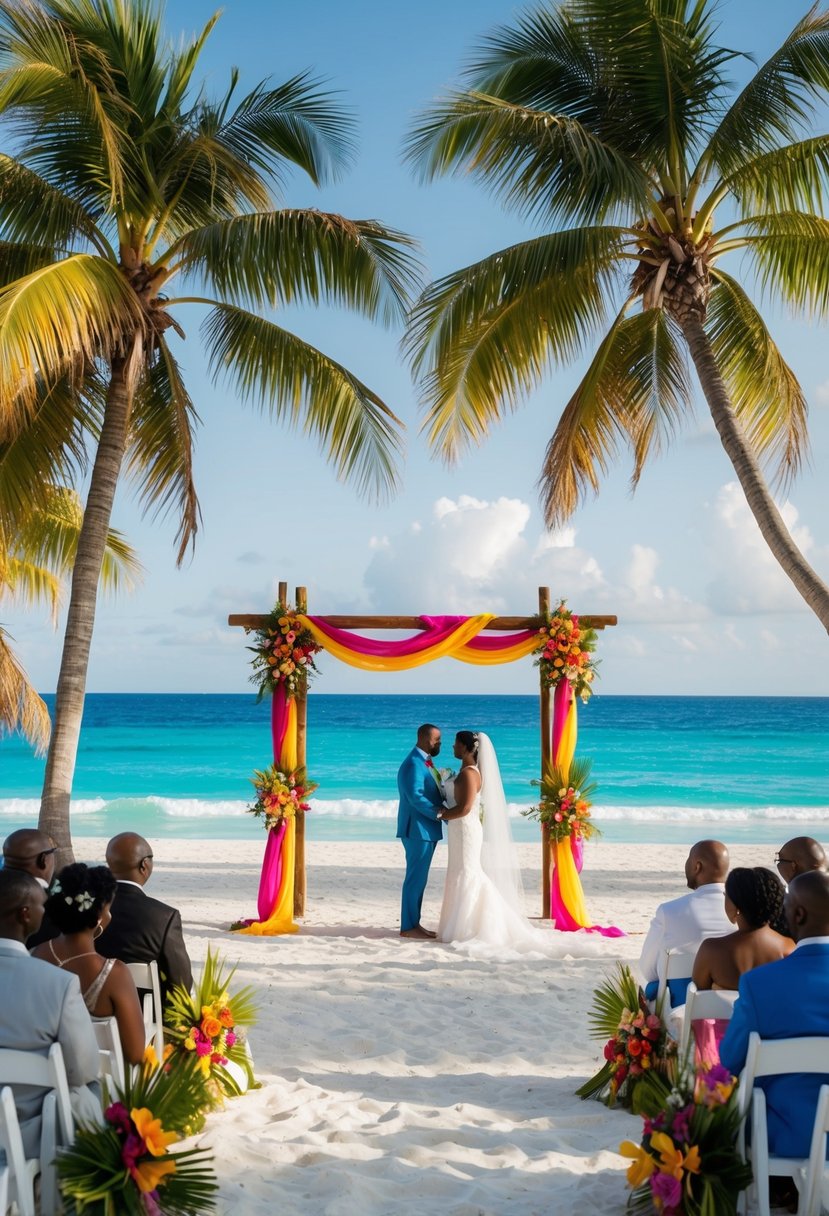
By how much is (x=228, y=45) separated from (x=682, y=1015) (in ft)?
28.3

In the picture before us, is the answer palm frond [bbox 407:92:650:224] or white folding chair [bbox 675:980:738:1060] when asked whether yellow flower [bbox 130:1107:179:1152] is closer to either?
white folding chair [bbox 675:980:738:1060]

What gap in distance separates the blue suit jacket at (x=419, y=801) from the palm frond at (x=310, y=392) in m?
2.54

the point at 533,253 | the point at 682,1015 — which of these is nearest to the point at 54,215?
the point at 533,253

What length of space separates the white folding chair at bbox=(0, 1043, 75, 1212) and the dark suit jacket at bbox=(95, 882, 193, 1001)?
4.27ft

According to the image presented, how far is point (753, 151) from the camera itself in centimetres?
877

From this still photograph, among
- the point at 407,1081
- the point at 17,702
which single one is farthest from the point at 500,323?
the point at 17,702

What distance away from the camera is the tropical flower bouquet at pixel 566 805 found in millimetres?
10203

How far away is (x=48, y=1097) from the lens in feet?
11.0

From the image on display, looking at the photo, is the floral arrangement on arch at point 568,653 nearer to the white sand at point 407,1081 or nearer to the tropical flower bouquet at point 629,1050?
the white sand at point 407,1081

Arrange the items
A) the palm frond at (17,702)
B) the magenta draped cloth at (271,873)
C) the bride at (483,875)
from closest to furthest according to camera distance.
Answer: the bride at (483,875) < the magenta draped cloth at (271,873) < the palm frond at (17,702)

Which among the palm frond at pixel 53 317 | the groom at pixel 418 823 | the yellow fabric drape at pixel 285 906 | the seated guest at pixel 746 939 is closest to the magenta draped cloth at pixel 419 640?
the groom at pixel 418 823

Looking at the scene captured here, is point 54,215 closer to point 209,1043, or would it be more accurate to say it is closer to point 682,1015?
point 209,1043

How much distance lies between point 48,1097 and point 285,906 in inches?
264

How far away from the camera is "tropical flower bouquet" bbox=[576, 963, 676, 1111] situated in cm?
487
